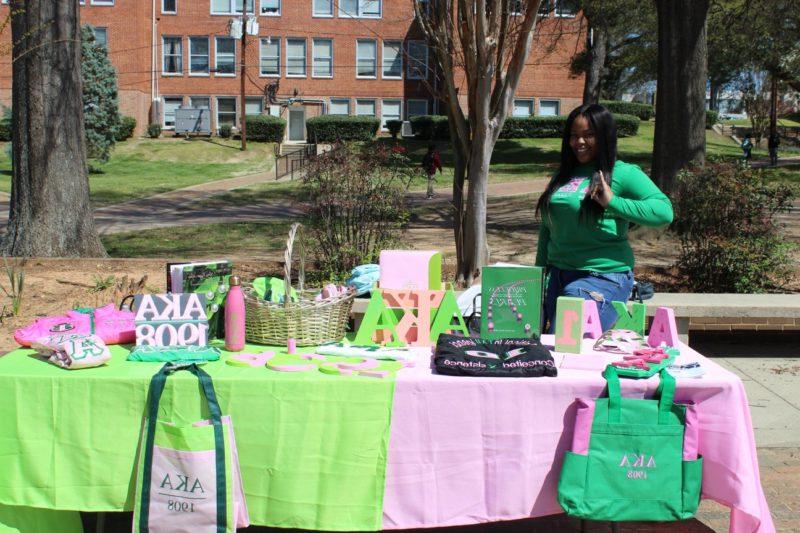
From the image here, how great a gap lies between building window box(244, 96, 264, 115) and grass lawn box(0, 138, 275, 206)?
3696mm

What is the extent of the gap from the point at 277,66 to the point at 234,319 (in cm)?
4070

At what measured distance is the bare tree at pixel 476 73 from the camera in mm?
6754

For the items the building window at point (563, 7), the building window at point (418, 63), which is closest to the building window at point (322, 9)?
the building window at point (418, 63)

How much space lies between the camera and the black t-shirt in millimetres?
3410

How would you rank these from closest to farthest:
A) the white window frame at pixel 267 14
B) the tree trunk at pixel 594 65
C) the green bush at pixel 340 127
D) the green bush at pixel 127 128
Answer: the tree trunk at pixel 594 65, the green bush at pixel 127 128, the green bush at pixel 340 127, the white window frame at pixel 267 14

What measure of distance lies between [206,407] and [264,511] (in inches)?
18.5

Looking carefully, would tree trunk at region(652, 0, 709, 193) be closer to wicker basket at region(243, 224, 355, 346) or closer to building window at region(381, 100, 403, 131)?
wicker basket at region(243, 224, 355, 346)

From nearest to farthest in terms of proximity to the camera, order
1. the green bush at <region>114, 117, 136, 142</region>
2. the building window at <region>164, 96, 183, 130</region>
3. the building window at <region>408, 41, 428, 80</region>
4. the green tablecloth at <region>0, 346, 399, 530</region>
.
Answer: the green tablecloth at <region>0, 346, 399, 530</region>
the building window at <region>408, 41, 428, 80</region>
the green bush at <region>114, 117, 136, 142</region>
the building window at <region>164, 96, 183, 130</region>

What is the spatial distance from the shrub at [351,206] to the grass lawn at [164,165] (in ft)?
45.1

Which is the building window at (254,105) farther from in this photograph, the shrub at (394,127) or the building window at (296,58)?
the shrub at (394,127)

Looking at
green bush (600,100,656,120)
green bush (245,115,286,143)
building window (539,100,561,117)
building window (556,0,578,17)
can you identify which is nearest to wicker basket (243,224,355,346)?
building window (556,0,578,17)

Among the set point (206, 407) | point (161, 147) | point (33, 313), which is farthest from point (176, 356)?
point (161, 147)

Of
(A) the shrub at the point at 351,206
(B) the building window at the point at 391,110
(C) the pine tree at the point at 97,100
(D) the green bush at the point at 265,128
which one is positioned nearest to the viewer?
(A) the shrub at the point at 351,206

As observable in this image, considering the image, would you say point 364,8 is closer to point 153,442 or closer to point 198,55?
point 198,55
